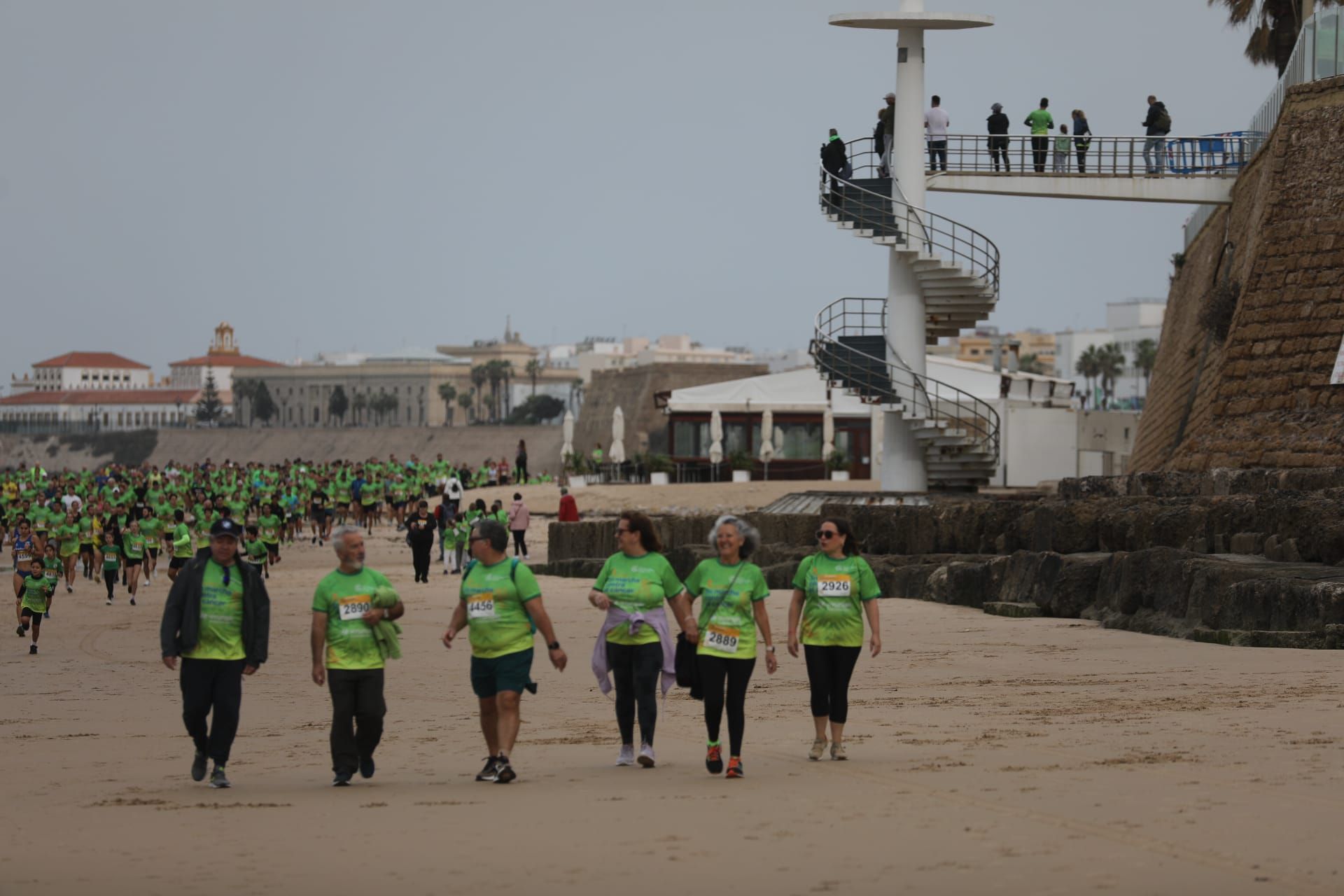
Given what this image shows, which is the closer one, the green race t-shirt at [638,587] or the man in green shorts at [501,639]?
the man in green shorts at [501,639]

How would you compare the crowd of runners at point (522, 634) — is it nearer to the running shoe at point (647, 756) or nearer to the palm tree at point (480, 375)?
the running shoe at point (647, 756)

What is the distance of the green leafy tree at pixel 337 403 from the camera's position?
7092 inches

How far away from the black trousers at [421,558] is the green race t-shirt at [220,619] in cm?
1767

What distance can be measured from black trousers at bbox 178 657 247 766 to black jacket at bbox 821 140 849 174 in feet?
68.8

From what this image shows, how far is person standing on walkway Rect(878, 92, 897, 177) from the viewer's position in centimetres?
2858

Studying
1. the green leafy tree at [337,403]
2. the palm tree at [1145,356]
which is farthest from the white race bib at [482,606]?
the green leafy tree at [337,403]

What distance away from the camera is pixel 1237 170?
2983 centimetres

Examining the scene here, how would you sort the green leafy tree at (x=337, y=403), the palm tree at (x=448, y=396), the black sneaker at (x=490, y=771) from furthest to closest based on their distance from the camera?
the green leafy tree at (x=337, y=403) → the palm tree at (x=448, y=396) → the black sneaker at (x=490, y=771)

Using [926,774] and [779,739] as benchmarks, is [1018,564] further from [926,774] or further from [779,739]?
[926,774]

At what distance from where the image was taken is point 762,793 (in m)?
8.29

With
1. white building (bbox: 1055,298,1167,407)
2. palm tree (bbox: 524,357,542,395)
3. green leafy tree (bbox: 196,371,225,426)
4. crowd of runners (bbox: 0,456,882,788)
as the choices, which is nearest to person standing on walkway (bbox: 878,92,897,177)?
crowd of runners (bbox: 0,456,882,788)

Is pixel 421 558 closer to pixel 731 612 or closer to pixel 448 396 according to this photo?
pixel 731 612

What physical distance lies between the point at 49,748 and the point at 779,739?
13.6 ft

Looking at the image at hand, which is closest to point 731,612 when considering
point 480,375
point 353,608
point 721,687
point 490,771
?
point 721,687
